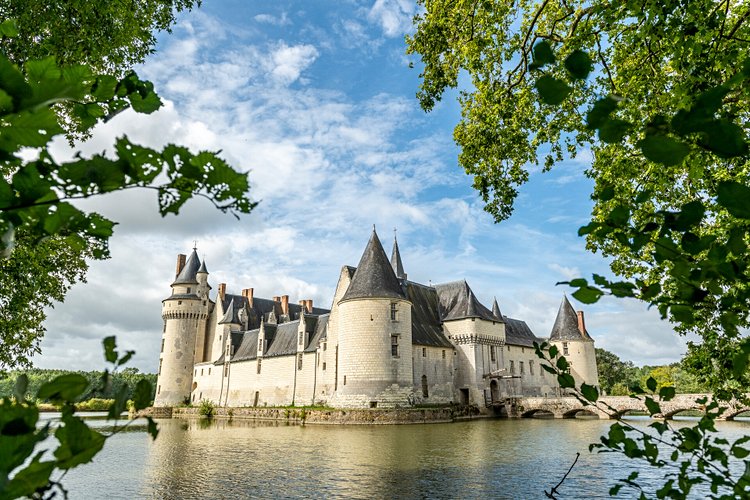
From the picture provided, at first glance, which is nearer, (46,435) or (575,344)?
(46,435)

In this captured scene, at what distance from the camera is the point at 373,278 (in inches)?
1448

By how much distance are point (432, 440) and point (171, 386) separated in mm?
39413

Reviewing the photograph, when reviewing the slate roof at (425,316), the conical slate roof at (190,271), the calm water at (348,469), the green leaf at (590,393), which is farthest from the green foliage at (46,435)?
the conical slate roof at (190,271)

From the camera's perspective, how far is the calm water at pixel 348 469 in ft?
35.6

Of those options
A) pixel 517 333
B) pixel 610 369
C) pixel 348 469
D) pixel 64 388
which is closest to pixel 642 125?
pixel 64 388

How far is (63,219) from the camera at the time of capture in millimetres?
1226

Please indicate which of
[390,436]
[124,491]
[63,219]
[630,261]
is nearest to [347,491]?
[124,491]

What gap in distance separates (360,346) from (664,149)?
34.6 meters

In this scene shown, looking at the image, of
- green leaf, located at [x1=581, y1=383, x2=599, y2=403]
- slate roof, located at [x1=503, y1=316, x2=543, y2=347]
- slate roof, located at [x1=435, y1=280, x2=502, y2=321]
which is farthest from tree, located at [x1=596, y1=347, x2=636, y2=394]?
green leaf, located at [x1=581, y1=383, x2=599, y2=403]

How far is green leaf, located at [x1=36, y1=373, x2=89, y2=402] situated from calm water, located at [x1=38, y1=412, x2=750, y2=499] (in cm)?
1017

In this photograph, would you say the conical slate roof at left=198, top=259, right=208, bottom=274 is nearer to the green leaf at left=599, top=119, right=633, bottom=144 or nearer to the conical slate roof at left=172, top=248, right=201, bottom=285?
the conical slate roof at left=172, top=248, right=201, bottom=285

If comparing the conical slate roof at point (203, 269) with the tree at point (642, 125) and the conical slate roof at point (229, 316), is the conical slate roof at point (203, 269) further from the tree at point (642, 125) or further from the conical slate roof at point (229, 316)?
the tree at point (642, 125)

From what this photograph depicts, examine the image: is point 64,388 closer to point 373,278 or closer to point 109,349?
point 109,349

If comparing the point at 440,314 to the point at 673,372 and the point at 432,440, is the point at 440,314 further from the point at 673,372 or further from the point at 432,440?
the point at 673,372
